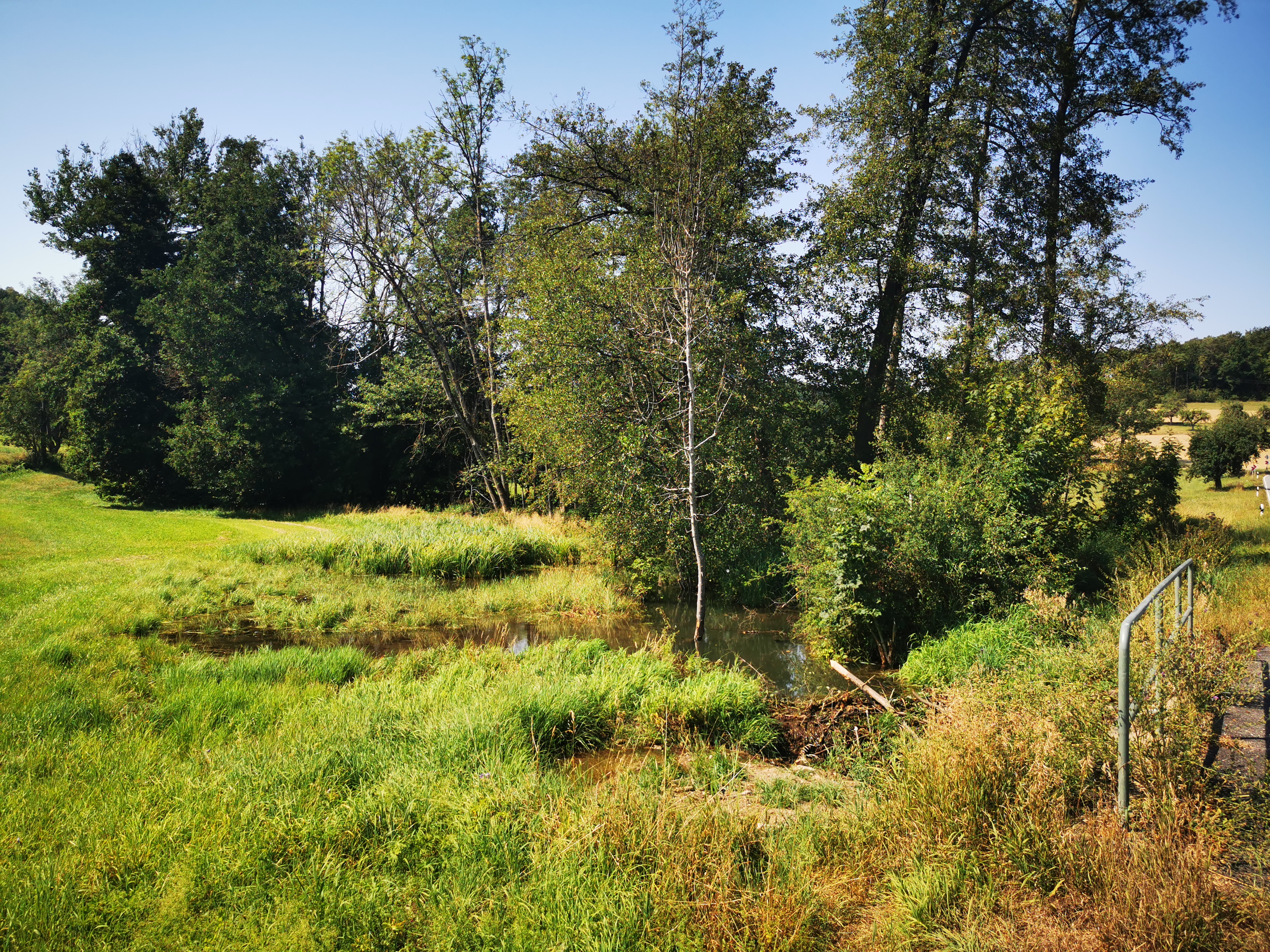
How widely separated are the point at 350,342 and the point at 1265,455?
51.7 m

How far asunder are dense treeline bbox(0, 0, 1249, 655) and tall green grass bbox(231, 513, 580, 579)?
1.89m

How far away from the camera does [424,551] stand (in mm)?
16078

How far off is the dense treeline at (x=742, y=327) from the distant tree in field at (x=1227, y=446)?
14.8 metres

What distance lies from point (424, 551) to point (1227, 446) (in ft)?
134

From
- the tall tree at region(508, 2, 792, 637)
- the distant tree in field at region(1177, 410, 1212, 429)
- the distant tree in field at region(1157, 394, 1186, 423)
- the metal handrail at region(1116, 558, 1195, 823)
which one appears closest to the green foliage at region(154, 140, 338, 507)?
the tall tree at region(508, 2, 792, 637)

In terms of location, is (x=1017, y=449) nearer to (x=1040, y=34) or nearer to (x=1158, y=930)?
(x=1158, y=930)

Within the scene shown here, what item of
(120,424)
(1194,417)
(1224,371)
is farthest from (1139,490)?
(1224,371)

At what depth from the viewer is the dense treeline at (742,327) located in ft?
39.5

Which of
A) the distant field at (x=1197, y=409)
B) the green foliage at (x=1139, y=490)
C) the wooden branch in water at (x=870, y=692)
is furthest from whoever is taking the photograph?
the distant field at (x=1197, y=409)

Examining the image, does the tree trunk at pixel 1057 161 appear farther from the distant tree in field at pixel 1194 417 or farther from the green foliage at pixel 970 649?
the distant tree in field at pixel 1194 417

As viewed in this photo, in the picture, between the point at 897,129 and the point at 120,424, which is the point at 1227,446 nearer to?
the point at 897,129

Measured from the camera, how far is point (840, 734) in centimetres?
686

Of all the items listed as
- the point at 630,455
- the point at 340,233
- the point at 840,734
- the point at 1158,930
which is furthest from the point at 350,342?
the point at 1158,930

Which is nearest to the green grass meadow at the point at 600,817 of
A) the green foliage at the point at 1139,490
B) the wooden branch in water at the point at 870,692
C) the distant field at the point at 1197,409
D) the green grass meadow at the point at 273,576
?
the wooden branch in water at the point at 870,692
